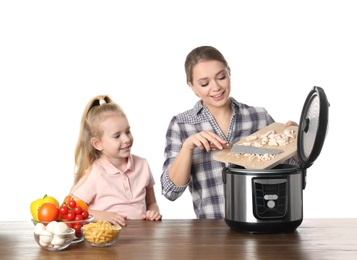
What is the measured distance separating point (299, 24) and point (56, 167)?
2.01 m

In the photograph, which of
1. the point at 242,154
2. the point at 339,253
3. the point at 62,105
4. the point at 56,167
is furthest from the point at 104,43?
the point at 339,253

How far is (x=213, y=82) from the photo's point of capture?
2.95 m

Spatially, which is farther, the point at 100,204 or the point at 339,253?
the point at 100,204

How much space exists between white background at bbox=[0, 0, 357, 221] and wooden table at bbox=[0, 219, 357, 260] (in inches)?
93.4

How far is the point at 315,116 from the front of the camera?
236cm

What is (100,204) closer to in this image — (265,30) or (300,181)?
(300,181)

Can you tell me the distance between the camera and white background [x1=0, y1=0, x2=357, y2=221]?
4945 millimetres

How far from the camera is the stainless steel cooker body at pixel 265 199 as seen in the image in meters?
2.40

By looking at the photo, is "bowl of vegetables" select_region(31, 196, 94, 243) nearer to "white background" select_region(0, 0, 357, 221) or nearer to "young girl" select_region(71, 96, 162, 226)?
"young girl" select_region(71, 96, 162, 226)

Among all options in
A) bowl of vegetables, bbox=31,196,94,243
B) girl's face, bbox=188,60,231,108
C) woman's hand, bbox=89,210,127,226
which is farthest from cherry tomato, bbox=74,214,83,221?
girl's face, bbox=188,60,231,108

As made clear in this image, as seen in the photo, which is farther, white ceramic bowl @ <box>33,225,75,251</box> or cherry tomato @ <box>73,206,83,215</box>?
cherry tomato @ <box>73,206,83,215</box>

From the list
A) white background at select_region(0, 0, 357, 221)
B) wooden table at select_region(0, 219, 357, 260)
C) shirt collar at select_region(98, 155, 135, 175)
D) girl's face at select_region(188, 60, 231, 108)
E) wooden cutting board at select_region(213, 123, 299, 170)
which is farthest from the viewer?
white background at select_region(0, 0, 357, 221)

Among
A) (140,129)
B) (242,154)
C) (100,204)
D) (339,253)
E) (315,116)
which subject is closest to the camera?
A: (339,253)

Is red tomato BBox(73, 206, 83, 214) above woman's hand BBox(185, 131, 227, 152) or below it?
below
